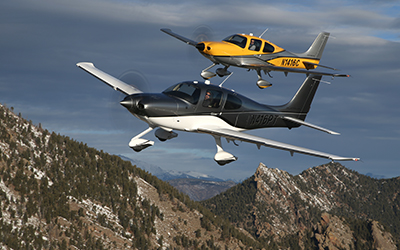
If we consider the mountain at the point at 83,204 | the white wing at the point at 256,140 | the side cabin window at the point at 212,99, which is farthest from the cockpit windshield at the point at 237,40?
the mountain at the point at 83,204

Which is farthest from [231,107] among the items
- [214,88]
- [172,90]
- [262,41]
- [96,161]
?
[96,161]

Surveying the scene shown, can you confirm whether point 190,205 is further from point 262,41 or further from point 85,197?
point 262,41

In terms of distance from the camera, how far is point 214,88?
27188 mm

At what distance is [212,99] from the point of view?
27.1 metres

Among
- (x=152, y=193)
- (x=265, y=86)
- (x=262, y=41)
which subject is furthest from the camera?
(x=152, y=193)

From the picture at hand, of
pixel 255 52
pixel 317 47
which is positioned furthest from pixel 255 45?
pixel 317 47

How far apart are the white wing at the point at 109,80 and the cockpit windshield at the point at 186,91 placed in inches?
109

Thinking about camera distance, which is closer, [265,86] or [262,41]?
[265,86]

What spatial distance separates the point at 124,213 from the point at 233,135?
13039 cm

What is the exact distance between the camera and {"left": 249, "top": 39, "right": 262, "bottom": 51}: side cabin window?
34875 millimetres

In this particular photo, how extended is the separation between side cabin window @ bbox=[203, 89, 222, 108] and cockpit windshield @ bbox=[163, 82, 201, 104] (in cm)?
56

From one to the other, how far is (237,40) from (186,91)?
1010cm

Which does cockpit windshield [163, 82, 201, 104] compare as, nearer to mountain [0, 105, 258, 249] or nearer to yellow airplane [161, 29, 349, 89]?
yellow airplane [161, 29, 349, 89]

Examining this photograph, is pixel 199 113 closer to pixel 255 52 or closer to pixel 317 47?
pixel 255 52
